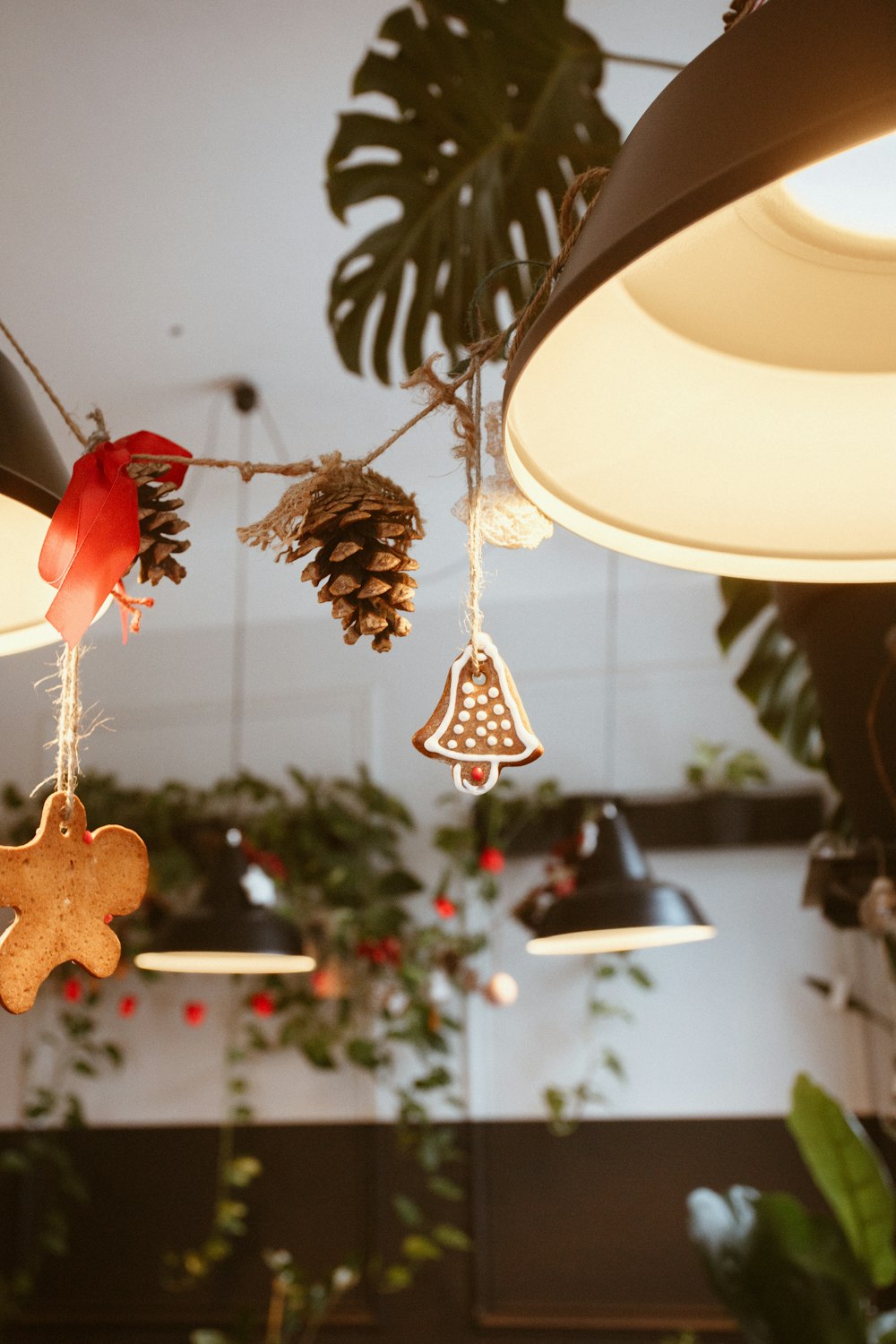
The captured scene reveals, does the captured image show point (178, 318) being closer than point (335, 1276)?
Yes

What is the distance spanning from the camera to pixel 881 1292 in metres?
2.71

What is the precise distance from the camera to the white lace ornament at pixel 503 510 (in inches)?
23.4

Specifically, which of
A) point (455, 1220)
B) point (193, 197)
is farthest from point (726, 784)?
point (193, 197)

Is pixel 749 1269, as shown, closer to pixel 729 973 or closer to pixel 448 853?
pixel 729 973

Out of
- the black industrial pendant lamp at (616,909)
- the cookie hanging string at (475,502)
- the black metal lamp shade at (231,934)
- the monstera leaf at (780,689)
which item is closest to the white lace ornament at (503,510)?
the cookie hanging string at (475,502)

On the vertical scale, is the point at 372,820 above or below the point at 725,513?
above

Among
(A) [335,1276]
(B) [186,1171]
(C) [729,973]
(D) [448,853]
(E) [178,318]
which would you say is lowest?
(A) [335,1276]

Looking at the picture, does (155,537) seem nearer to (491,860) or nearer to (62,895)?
(62,895)

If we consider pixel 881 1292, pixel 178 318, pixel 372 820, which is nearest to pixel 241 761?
pixel 372 820

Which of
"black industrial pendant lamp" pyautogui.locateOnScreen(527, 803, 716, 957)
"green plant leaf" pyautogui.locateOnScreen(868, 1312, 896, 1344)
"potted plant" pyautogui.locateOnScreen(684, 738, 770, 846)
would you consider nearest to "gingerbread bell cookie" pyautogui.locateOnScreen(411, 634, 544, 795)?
"green plant leaf" pyautogui.locateOnScreen(868, 1312, 896, 1344)

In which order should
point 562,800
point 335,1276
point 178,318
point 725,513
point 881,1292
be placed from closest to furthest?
point 725,513
point 178,318
point 881,1292
point 335,1276
point 562,800

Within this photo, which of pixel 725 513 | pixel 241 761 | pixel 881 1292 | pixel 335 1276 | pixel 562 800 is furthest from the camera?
pixel 241 761

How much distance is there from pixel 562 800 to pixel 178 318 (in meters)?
1.81

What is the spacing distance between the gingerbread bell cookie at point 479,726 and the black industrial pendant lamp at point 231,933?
1640 mm
